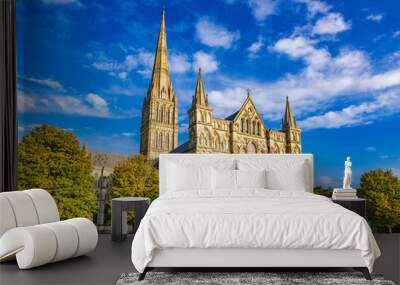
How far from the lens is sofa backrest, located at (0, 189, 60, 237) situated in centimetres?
399

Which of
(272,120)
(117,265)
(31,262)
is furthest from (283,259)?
(272,120)

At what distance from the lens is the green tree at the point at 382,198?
21.2 feet

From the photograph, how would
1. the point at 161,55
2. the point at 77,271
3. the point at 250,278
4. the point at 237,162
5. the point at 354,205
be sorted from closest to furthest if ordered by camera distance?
the point at 250,278 < the point at 77,271 < the point at 354,205 < the point at 237,162 < the point at 161,55

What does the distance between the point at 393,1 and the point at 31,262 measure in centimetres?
593

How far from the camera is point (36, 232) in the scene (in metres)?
3.76

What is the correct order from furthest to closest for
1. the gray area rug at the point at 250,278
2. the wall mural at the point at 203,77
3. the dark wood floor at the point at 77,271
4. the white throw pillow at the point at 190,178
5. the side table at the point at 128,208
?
the wall mural at the point at 203,77 < the white throw pillow at the point at 190,178 < the side table at the point at 128,208 < the dark wood floor at the point at 77,271 < the gray area rug at the point at 250,278

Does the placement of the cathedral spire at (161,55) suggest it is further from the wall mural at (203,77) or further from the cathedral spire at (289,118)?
the cathedral spire at (289,118)

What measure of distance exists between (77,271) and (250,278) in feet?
5.00

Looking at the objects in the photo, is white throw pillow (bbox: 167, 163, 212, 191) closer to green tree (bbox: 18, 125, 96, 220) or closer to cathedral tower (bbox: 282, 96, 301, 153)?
cathedral tower (bbox: 282, 96, 301, 153)

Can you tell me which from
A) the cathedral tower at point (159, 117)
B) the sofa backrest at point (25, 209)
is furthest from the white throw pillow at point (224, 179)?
the sofa backrest at point (25, 209)

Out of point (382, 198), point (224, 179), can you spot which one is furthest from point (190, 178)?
point (382, 198)

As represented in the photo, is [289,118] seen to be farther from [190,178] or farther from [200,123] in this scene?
[190,178]

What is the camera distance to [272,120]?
21.9 feet

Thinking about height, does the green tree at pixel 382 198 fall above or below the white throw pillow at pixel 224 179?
below
